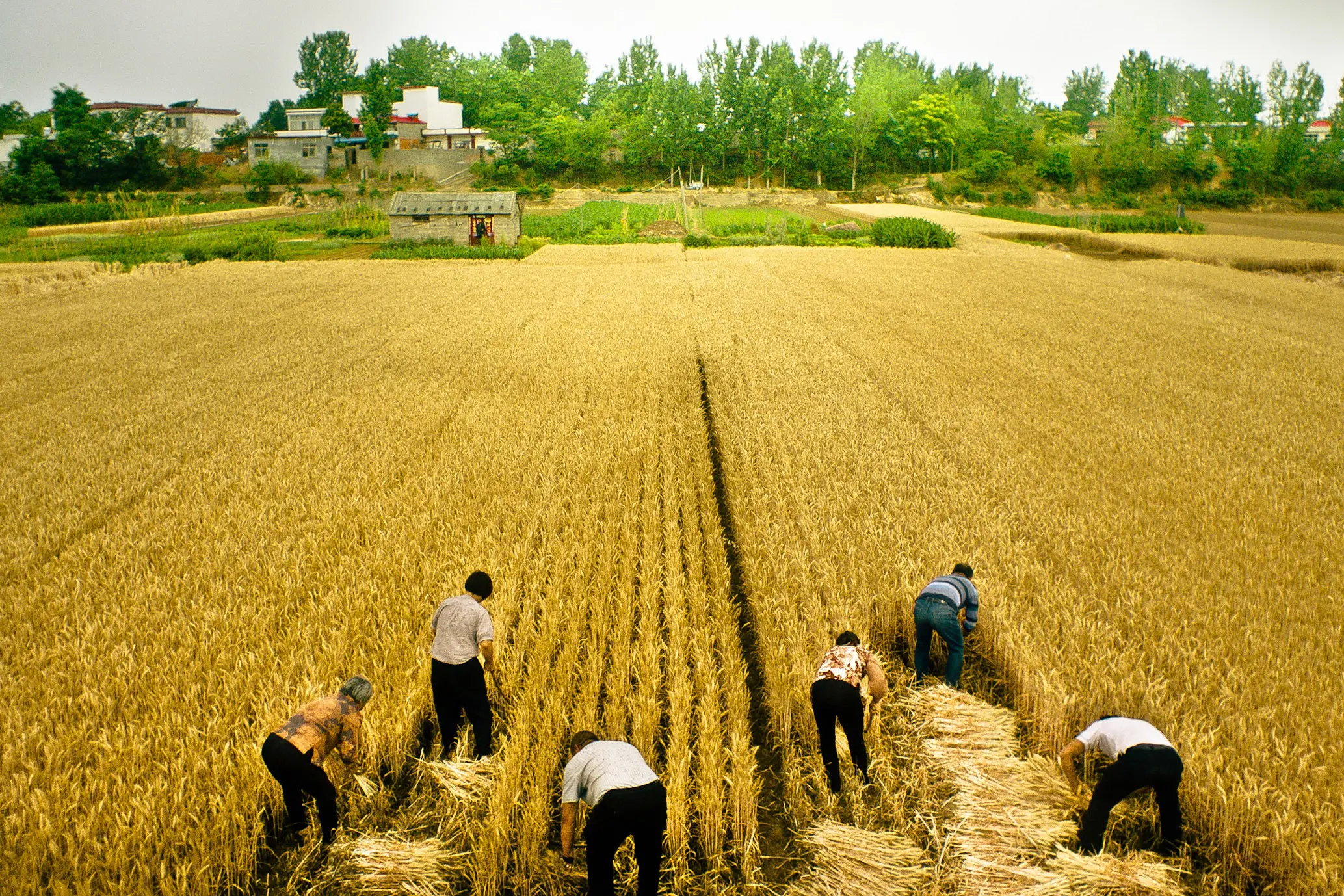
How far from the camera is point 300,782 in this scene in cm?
433

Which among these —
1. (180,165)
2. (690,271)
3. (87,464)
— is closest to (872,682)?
(87,464)

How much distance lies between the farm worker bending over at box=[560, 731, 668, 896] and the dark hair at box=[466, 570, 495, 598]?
133cm

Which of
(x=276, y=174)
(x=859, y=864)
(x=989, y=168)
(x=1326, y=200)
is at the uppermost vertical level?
(x=989, y=168)

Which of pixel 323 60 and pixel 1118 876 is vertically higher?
pixel 323 60

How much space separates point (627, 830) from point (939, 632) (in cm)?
289

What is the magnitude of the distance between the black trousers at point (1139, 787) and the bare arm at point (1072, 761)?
25 centimetres

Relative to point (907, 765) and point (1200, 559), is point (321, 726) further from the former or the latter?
point (1200, 559)

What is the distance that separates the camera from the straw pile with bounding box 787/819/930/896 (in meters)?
4.23

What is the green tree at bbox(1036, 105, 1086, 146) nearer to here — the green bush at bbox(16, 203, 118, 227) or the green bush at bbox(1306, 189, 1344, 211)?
the green bush at bbox(1306, 189, 1344, 211)

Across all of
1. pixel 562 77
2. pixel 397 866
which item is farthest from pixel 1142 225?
pixel 562 77

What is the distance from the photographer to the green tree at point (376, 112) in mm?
76125

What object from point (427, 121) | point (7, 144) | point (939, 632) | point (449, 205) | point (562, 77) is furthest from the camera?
point (562, 77)

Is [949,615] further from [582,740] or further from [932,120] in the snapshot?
[932,120]

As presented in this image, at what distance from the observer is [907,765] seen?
16.9 feet
